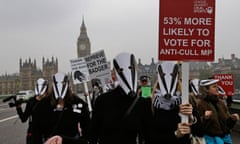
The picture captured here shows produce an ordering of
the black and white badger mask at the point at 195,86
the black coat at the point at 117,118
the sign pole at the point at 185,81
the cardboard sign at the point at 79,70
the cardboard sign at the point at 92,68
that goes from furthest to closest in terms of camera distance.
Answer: the cardboard sign at the point at 79,70, the cardboard sign at the point at 92,68, the black and white badger mask at the point at 195,86, the black coat at the point at 117,118, the sign pole at the point at 185,81

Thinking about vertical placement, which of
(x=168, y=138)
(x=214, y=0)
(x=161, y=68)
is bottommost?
(x=168, y=138)

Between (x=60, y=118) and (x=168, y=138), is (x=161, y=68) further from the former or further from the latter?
(x=60, y=118)

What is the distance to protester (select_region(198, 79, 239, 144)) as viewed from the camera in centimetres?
608

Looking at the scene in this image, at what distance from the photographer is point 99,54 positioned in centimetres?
1323

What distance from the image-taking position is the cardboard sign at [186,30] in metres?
4.00

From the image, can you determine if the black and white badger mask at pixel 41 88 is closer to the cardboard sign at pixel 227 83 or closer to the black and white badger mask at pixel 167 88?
the black and white badger mask at pixel 167 88

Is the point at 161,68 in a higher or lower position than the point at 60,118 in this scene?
higher

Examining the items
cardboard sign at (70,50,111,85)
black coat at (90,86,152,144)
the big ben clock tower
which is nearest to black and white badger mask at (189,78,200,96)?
black coat at (90,86,152,144)

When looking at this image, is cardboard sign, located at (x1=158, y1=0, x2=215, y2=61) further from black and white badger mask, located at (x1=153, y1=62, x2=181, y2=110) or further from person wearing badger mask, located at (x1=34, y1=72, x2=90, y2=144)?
person wearing badger mask, located at (x1=34, y1=72, x2=90, y2=144)

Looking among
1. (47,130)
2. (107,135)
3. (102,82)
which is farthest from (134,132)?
(102,82)

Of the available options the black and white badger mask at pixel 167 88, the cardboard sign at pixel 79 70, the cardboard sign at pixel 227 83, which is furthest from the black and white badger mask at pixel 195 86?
the cardboard sign at pixel 79 70

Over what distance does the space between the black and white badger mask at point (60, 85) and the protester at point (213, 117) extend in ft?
6.28

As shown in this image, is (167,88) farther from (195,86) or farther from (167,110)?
(195,86)

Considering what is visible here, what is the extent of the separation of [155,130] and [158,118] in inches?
6.6
